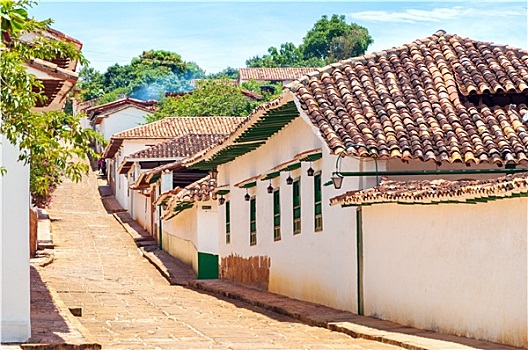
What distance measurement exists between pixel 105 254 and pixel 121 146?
1978 centimetres

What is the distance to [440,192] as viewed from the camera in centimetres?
1340

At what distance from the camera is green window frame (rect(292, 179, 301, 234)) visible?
21.5 m

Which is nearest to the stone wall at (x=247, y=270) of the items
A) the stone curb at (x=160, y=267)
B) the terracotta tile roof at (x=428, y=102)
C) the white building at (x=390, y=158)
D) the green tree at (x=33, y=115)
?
the white building at (x=390, y=158)

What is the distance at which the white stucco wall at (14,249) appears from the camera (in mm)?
12008

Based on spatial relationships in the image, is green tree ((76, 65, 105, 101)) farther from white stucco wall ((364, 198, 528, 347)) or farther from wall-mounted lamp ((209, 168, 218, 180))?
white stucco wall ((364, 198, 528, 347))

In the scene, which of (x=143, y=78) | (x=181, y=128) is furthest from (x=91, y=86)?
(x=181, y=128)

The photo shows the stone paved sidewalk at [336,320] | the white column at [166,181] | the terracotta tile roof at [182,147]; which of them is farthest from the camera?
the terracotta tile roof at [182,147]

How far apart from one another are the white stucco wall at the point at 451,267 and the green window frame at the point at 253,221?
9.24m

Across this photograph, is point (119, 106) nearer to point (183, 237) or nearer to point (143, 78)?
point (143, 78)

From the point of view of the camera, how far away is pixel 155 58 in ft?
342

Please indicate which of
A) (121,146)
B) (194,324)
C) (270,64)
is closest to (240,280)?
(194,324)

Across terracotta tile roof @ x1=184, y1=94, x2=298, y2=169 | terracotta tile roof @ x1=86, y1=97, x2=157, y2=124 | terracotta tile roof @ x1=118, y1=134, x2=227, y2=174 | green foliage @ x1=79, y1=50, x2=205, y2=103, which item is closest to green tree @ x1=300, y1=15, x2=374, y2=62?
green foliage @ x1=79, y1=50, x2=205, y2=103

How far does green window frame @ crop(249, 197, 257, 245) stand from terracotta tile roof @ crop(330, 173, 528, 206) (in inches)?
340

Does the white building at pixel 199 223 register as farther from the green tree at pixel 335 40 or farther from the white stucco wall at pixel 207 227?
the green tree at pixel 335 40
